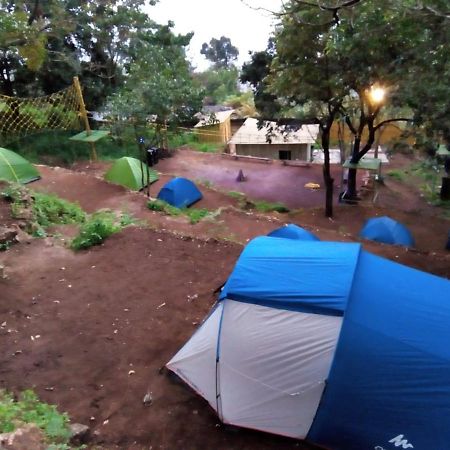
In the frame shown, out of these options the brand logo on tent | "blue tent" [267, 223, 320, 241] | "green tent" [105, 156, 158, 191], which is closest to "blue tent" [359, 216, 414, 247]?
"blue tent" [267, 223, 320, 241]

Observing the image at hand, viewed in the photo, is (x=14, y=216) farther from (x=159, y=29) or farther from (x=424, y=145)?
(x=159, y=29)

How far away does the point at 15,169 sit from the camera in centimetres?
1142

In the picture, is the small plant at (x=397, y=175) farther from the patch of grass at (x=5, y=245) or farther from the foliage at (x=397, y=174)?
the patch of grass at (x=5, y=245)

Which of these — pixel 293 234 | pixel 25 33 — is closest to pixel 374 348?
pixel 293 234

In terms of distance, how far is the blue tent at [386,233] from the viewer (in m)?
10.6

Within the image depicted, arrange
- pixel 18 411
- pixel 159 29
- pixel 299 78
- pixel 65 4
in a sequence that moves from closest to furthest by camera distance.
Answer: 1. pixel 18 411
2. pixel 299 78
3. pixel 65 4
4. pixel 159 29

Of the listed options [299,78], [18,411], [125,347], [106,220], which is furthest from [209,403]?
[299,78]

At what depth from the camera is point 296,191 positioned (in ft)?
58.1

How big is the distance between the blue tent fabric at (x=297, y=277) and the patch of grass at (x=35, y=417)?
1.79 m

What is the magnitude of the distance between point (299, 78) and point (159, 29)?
11464mm

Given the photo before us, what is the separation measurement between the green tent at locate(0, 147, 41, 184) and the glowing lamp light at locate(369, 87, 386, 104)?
9348 millimetres

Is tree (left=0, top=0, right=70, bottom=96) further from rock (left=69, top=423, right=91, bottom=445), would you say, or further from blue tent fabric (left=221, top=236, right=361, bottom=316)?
rock (left=69, top=423, right=91, bottom=445)

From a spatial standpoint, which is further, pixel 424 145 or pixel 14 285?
pixel 424 145

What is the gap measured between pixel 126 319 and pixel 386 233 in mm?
7225
